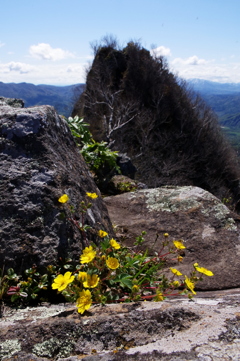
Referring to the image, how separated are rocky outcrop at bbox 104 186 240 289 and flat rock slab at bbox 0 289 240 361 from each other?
4.11ft

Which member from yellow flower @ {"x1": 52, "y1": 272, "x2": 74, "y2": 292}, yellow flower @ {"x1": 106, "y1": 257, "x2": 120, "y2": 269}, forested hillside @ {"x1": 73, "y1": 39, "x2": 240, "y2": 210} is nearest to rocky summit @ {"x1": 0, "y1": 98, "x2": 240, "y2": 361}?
yellow flower @ {"x1": 52, "y1": 272, "x2": 74, "y2": 292}

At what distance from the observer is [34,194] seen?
2393 mm

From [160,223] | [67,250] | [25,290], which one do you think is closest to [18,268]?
[25,290]

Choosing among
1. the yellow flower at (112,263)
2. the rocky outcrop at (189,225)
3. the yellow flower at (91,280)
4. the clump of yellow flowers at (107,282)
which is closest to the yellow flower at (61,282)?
the clump of yellow flowers at (107,282)

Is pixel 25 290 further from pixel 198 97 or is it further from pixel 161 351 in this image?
pixel 198 97

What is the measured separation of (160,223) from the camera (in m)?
3.96

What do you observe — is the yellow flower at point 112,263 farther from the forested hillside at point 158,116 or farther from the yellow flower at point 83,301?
the forested hillside at point 158,116

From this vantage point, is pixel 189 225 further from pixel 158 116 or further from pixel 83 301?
pixel 158 116

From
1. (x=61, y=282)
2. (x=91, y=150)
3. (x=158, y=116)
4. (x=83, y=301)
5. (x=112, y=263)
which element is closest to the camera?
(x=83, y=301)

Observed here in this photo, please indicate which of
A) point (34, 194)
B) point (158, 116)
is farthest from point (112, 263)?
point (158, 116)

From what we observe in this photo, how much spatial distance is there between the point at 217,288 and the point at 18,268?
1.88 m

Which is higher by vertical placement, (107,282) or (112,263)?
(112,263)

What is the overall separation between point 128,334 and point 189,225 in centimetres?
245

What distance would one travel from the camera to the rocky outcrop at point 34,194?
2.23 metres
